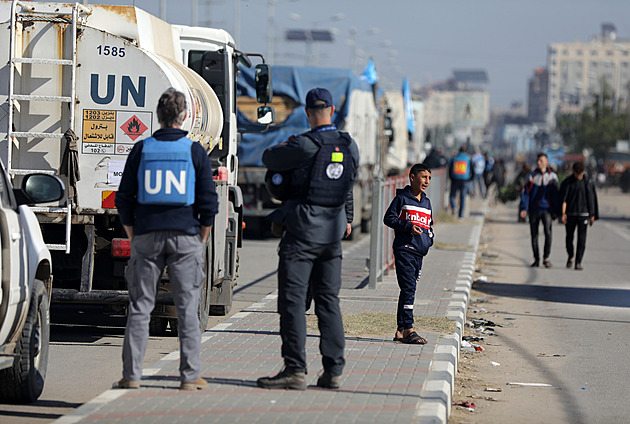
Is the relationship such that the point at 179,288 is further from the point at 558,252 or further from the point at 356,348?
the point at 558,252

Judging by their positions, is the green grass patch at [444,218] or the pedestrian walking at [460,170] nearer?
the pedestrian walking at [460,170]

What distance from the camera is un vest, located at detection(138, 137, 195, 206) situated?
6.50 meters

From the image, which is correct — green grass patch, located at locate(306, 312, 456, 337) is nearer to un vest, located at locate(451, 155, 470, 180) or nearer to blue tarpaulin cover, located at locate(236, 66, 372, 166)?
blue tarpaulin cover, located at locate(236, 66, 372, 166)

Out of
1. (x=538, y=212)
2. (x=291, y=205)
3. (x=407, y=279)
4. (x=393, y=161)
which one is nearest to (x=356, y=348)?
(x=407, y=279)

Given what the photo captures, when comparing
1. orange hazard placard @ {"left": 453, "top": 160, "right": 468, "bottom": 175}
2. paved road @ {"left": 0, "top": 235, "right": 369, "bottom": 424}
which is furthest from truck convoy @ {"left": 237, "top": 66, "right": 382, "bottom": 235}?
paved road @ {"left": 0, "top": 235, "right": 369, "bottom": 424}

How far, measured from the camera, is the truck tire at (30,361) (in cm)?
696

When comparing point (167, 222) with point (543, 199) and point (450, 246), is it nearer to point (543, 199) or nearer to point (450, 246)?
point (543, 199)

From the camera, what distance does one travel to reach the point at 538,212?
1852 centimetres

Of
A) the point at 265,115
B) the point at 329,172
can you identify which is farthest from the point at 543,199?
the point at 329,172

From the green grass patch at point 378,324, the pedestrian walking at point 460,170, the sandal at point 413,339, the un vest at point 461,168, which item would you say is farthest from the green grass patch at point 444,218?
the sandal at point 413,339

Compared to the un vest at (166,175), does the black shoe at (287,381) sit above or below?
below

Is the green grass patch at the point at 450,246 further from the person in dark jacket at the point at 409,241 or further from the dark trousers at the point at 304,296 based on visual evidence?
the dark trousers at the point at 304,296

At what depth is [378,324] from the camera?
10078 millimetres

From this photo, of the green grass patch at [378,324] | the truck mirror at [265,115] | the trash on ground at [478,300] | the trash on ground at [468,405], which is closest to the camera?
the trash on ground at [468,405]
